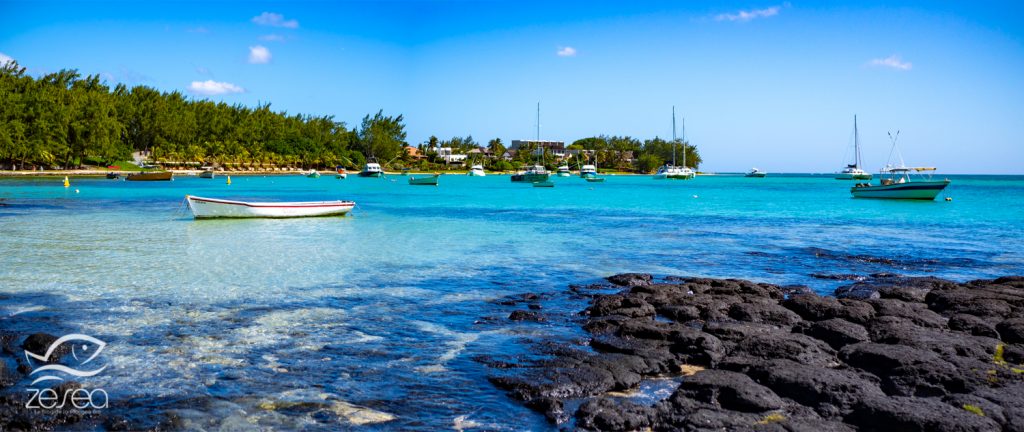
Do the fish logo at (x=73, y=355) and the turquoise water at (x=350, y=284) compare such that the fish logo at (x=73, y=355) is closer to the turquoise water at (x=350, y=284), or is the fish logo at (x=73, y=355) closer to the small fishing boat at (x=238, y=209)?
the turquoise water at (x=350, y=284)

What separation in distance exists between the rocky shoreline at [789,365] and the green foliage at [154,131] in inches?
3348

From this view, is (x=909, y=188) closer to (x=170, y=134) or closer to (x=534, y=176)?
Result: (x=534, y=176)

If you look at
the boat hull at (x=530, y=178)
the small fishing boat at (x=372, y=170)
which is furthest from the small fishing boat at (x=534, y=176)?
the small fishing boat at (x=372, y=170)

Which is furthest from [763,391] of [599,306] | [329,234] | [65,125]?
[65,125]

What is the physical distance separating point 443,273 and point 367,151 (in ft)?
469

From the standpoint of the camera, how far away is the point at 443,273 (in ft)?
52.2

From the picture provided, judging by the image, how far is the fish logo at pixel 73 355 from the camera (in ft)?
25.2

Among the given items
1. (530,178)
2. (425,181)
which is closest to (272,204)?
(425,181)

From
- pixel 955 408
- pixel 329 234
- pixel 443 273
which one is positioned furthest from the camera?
pixel 329 234

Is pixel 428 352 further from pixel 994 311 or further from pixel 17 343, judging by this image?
pixel 994 311

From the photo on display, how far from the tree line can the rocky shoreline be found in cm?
8500

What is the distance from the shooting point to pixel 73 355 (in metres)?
8.37

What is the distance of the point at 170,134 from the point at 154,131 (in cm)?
256

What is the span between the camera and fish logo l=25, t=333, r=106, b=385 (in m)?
7.69
